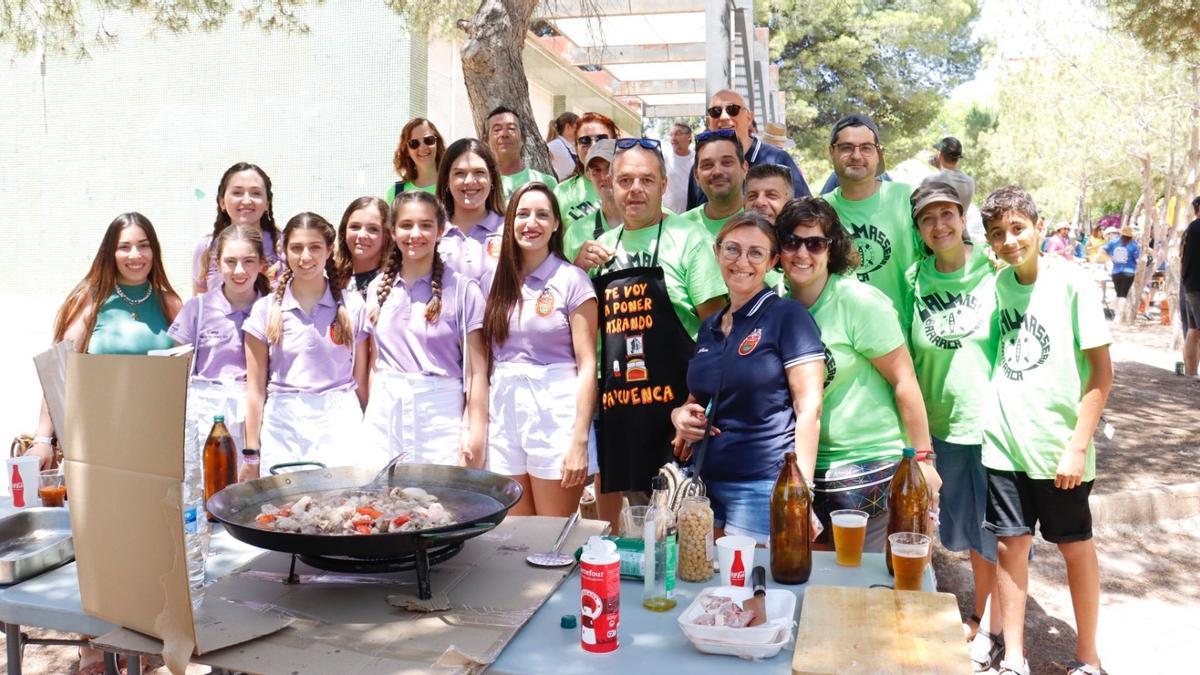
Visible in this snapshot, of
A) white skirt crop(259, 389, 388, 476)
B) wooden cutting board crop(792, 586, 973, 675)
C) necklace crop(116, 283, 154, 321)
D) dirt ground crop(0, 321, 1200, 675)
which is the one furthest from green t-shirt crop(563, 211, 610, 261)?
dirt ground crop(0, 321, 1200, 675)

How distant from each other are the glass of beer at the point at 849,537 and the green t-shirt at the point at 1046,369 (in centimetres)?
127

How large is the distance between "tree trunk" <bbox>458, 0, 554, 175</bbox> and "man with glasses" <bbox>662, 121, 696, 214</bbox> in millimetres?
945

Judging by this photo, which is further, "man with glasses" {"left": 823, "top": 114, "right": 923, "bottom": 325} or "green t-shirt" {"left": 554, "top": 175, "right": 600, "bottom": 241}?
"green t-shirt" {"left": 554, "top": 175, "right": 600, "bottom": 241}

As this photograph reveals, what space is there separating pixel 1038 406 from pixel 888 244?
0.93 m

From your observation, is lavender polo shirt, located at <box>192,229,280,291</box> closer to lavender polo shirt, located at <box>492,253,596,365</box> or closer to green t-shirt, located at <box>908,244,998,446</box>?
lavender polo shirt, located at <box>492,253,596,365</box>

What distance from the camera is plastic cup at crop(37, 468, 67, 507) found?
303cm

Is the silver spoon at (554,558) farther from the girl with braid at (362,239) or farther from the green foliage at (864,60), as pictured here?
the green foliage at (864,60)

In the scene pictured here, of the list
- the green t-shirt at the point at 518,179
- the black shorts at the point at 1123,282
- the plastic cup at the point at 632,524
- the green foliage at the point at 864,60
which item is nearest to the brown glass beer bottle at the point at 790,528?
the plastic cup at the point at 632,524

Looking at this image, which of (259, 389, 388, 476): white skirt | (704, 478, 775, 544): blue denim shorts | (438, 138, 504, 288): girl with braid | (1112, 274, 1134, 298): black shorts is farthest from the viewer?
(1112, 274, 1134, 298): black shorts

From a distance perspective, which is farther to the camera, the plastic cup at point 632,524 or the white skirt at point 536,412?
the white skirt at point 536,412

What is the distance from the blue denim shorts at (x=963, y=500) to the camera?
3873 millimetres

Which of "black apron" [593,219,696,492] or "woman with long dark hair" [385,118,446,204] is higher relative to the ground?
"woman with long dark hair" [385,118,446,204]

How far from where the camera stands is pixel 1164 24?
23.2 ft

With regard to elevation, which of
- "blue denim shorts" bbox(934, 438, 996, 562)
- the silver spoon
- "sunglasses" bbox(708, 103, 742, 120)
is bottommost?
"blue denim shorts" bbox(934, 438, 996, 562)
